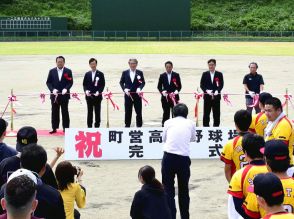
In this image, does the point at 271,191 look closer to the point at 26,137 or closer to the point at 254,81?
the point at 26,137

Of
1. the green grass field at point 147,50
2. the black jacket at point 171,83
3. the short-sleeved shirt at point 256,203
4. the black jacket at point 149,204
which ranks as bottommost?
the black jacket at point 149,204

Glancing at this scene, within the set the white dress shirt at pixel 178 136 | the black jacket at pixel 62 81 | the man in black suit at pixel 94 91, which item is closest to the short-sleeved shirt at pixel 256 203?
the white dress shirt at pixel 178 136

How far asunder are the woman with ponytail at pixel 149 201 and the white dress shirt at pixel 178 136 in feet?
6.50

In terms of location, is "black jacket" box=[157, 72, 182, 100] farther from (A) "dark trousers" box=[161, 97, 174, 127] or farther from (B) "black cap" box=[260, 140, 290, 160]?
(B) "black cap" box=[260, 140, 290, 160]

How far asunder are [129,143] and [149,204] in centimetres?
600

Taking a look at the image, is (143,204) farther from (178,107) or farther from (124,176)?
(124,176)

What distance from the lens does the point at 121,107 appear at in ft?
64.3

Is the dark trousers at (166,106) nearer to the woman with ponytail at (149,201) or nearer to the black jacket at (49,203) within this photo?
the woman with ponytail at (149,201)

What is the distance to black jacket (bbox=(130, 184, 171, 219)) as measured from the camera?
5.95 metres

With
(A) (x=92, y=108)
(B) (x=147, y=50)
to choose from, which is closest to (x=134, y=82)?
(A) (x=92, y=108)

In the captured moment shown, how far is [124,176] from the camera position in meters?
10.9

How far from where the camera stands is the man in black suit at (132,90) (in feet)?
49.2

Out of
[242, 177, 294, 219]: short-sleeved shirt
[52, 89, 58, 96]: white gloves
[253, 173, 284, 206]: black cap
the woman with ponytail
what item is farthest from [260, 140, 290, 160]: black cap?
[52, 89, 58, 96]: white gloves

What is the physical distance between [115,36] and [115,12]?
3.11m
